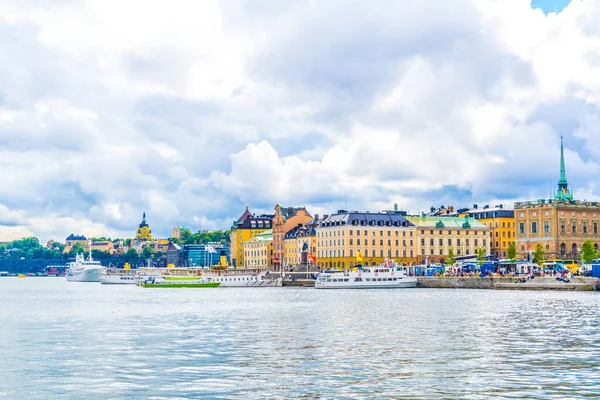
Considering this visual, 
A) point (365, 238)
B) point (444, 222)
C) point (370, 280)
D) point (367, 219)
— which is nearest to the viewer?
point (370, 280)

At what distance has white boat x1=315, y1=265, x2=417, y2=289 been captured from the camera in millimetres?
135837

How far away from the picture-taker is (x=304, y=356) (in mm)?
38125

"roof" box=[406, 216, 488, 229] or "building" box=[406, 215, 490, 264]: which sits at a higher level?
"roof" box=[406, 216, 488, 229]

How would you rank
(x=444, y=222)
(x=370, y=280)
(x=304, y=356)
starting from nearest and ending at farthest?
(x=304, y=356)
(x=370, y=280)
(x=444, y=222)

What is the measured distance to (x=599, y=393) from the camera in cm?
2802

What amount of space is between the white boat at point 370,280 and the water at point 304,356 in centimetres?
7074

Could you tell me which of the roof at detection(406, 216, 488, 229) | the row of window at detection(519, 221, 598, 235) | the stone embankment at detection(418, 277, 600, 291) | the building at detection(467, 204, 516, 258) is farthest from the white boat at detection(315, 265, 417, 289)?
the building at detection(467, 204, 516, 258)

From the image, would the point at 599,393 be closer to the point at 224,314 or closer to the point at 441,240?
the point at 224,314

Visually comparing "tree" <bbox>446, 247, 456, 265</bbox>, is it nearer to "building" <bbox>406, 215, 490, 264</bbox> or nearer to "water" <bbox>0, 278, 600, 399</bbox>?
"building" <bbox>406, 215, 490, 264</bbox>

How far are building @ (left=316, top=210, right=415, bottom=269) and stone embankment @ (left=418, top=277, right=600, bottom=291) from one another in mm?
34874

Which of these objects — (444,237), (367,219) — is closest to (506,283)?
(367,219)

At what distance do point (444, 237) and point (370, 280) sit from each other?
4561cm

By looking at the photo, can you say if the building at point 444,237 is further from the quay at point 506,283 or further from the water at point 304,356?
the water at point 304,356

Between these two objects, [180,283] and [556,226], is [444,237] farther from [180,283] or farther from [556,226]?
[180,283]
